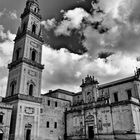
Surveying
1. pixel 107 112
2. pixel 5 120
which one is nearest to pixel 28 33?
pixel 5 120

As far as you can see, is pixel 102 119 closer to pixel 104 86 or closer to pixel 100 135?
pixel 100 135

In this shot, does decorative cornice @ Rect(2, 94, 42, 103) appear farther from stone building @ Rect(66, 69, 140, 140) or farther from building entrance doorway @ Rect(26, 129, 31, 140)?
stone building @ Rect(66, 69, 140, 140)

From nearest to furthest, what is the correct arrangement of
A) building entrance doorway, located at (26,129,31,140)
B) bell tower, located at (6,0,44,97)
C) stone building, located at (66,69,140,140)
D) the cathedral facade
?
the cathedral facade
stone building, located at (66,69,140,140)
building entrance doorway, located at (26,129,31,140)
bell tower, located at (6,0,44,97)

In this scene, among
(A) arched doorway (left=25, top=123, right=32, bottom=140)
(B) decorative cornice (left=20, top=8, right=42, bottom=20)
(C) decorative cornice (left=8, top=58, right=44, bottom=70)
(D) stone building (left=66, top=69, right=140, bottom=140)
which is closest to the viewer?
(D) stone building (left=66, top=69, right=140, bottom=140)

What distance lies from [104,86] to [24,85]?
17.6 metres

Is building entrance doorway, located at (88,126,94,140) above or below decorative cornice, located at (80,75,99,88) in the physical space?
below

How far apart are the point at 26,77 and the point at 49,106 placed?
8.15 meters

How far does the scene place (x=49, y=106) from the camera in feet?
124

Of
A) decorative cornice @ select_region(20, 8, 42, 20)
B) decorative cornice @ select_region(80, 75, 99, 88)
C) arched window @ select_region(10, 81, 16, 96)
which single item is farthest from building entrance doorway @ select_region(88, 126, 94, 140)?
decorative cornice @ select_region(20, 8, 42, 20)

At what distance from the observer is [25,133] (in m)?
30.5

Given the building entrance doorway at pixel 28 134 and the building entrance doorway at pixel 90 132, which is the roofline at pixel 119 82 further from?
the building entrance doorway at pixel 28 134

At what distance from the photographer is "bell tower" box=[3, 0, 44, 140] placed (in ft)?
101

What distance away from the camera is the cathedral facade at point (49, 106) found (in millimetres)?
30344

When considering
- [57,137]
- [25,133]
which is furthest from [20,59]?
[57,137]
